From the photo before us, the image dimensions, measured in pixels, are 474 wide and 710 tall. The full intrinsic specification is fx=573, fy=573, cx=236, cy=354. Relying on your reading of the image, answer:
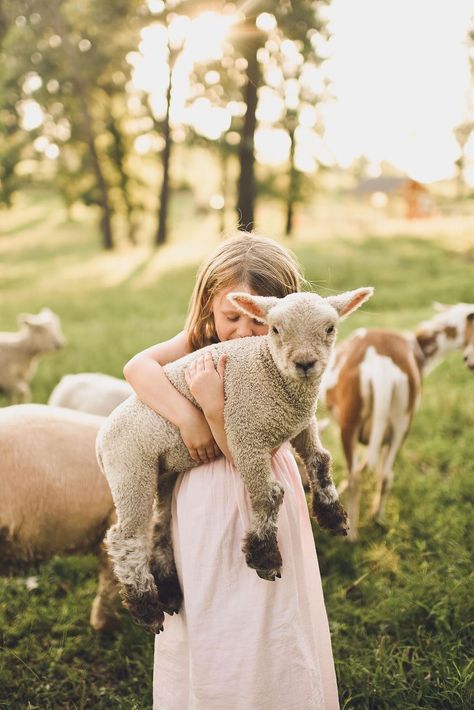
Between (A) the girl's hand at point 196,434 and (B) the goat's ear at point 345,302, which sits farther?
(A) the girl's hand at point 196,434

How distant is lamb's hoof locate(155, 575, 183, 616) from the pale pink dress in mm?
32

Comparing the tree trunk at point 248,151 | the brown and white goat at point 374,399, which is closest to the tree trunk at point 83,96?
the tree trunk at point 248,151

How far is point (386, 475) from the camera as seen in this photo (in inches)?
170

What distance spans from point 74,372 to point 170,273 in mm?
9744

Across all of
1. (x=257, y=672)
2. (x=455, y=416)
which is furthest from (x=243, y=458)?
(x=455, y=416)

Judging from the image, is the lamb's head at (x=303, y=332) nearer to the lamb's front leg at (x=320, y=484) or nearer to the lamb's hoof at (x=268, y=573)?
the lamb's front leg at (x=320, y=484)

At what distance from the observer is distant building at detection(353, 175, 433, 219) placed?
51.6 metres

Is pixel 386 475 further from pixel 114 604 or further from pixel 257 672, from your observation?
pixel 257 672

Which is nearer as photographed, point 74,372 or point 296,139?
point 74,372

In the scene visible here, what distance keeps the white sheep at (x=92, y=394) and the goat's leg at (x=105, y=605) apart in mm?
1385

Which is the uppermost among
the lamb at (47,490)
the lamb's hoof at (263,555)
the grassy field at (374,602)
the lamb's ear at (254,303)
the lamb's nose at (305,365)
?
the lamb's ear at (254,303)

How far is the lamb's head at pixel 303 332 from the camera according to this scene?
5.77 ft

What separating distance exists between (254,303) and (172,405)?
484 millimetres

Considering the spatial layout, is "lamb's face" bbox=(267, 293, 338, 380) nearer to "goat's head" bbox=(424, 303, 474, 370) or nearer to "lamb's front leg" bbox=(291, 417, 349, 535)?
"lamb's front leg" bbox=(291, 417, 349, 535)
